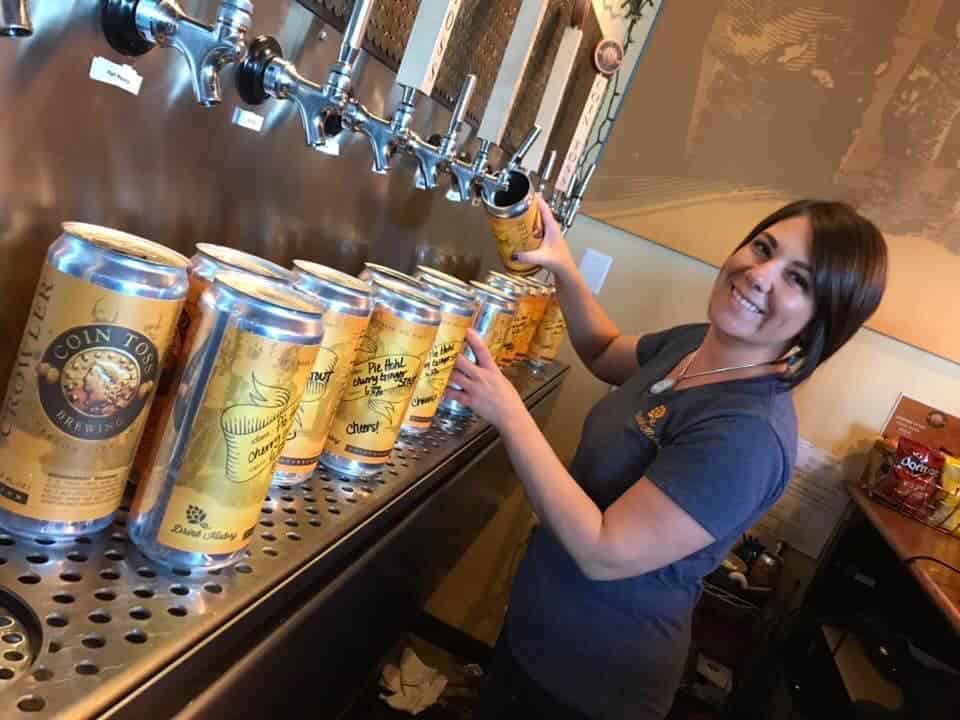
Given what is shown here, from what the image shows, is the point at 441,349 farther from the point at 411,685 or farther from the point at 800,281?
the point at 411,685

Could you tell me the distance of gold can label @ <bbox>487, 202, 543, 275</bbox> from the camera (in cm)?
121

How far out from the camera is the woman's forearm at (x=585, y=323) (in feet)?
5.60

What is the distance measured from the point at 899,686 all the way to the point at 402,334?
5.41 ft

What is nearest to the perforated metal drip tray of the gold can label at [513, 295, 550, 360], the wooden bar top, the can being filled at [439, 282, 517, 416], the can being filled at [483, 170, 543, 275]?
the can being filled at [439, 282, 517, 416]

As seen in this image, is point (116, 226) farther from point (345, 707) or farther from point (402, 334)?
point (345, 707)

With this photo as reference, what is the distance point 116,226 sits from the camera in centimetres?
71

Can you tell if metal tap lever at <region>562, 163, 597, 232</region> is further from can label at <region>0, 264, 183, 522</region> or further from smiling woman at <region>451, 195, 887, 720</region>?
can label at <region>0, 264, 183, 522</region>

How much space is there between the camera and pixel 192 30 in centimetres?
60

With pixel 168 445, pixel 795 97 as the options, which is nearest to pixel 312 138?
pixel 168 445

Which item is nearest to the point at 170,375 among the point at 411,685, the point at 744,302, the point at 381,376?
the point at 381,376

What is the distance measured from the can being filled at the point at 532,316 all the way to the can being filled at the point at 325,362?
90 cm

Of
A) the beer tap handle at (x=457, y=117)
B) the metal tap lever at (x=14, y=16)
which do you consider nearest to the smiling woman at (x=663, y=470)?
the beer tap handle at (x=457, y=117)

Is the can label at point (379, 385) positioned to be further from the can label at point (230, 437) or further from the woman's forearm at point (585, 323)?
the woman's forearm at point (585, 323)

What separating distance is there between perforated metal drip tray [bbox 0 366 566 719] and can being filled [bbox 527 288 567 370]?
1230 mm
